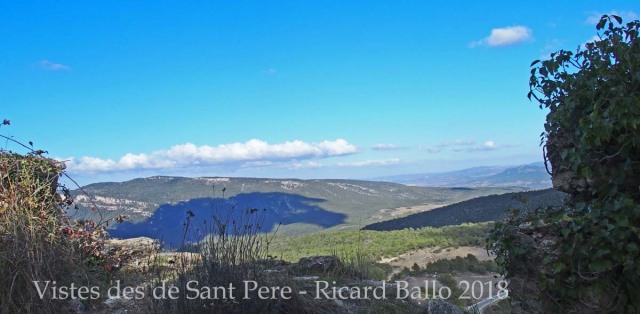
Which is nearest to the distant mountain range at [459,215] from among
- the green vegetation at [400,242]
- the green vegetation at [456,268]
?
the green vegetation at [400,242]

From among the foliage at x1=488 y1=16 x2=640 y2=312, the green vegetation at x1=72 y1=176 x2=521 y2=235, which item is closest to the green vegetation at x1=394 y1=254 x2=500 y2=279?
the foliage at x1=488 y1=16 x2=640 y2=312

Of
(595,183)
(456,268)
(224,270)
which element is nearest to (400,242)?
(456,268)

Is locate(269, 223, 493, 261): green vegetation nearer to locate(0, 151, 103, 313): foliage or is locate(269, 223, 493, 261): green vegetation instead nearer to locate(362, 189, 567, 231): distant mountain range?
locate(362, 189, 567, 231): distant mountain range

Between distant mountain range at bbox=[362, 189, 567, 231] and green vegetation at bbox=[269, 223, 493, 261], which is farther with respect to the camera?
distant mountain range at bbox=[362, 189, 567, 231]

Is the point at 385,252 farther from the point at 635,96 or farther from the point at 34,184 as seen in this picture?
the point at 635,96

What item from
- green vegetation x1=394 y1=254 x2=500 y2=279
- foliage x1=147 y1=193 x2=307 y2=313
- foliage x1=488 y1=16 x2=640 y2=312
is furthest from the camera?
green vegetation x1=394 y1=254 x2=500 y2=279

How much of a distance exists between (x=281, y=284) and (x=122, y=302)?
1866mm

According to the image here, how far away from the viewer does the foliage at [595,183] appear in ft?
8.94

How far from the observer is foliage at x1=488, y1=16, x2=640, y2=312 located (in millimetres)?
2725

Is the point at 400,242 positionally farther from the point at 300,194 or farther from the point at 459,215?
the point at 300,194

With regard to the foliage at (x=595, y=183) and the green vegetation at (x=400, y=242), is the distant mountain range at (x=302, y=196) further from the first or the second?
the foliage at (x=595, y=183)

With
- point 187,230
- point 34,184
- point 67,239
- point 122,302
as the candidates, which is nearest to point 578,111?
point 187,230

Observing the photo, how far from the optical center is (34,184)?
19.7 feet

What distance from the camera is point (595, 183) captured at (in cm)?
314
